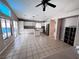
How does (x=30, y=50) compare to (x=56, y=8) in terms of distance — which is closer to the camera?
(x=30, y=50)

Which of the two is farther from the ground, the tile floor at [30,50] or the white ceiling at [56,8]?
the white ceiling at [56,8]

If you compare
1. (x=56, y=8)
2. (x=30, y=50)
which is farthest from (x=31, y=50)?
(x=56, y=8)

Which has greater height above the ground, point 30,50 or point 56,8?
point 56,8

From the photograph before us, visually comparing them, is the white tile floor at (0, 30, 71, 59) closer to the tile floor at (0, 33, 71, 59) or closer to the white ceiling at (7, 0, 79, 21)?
the tile floor at (0, 33, 71, 59)

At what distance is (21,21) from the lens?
32.5 ft

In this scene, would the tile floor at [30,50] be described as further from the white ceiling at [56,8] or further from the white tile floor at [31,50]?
the white ceiling at [56,8]

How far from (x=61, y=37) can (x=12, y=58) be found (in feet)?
16.5

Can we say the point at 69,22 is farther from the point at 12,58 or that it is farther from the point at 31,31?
the point at 31,31

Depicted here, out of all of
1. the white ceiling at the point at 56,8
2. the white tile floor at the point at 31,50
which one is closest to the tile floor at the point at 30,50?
the white tile floor at the point at 31,50

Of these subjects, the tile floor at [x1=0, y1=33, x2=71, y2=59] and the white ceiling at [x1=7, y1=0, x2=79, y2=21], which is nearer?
the tile floor at [x1=0, y1=33, x2=71, y2=59]

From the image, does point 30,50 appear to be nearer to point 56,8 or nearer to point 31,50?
point 31,50

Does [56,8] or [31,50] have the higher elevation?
[56,8]

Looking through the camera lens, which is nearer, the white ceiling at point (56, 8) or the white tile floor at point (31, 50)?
the white tile floor at point (31, 50)


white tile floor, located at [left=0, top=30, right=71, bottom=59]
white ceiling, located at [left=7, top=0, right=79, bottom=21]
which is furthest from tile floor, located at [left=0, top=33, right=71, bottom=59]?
white ceiling, located at [left=7, top=0, right=79, bottom=21]
